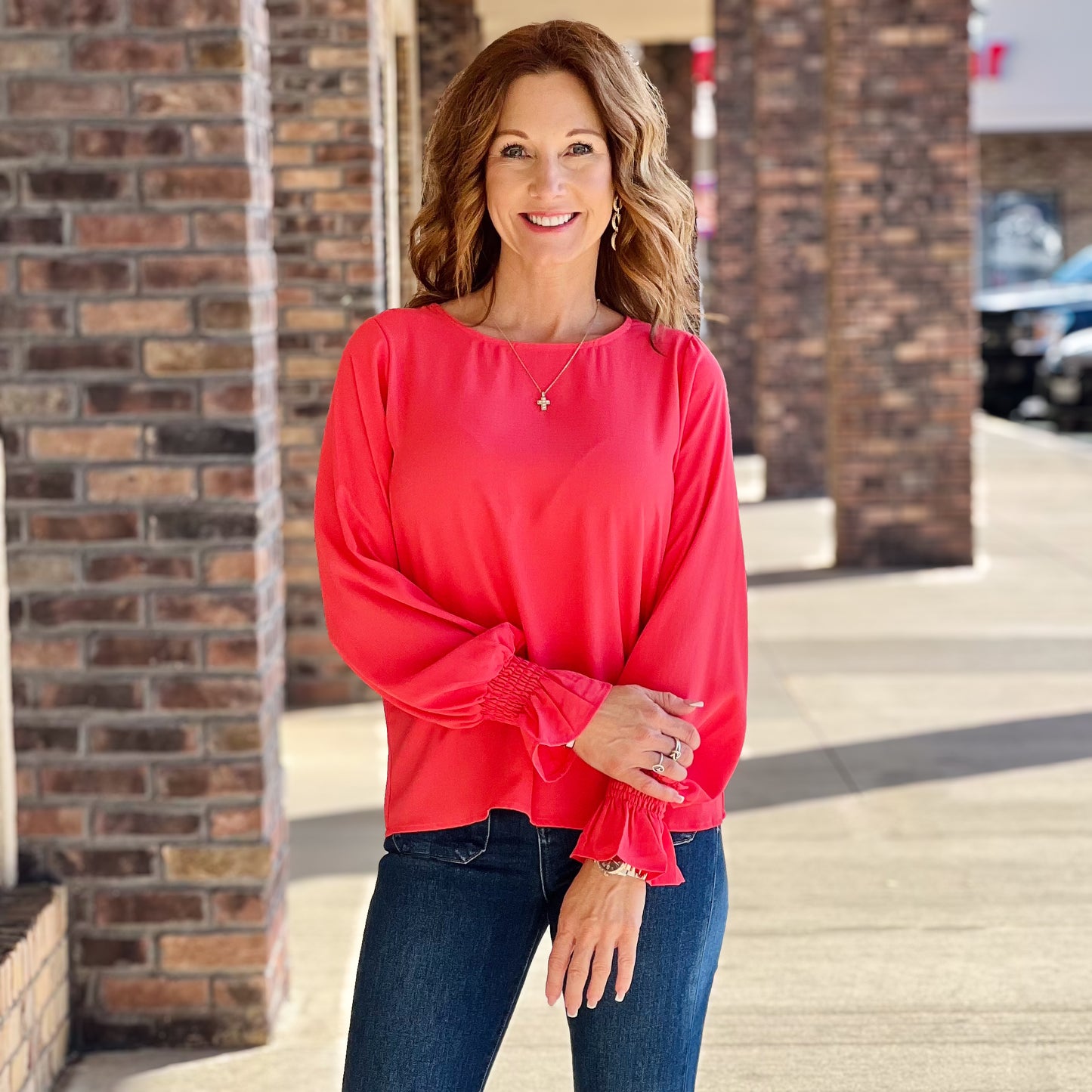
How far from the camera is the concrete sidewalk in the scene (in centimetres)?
350

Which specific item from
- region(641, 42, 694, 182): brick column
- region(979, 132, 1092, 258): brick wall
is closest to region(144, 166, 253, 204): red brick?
region(641, 42, 694, 182): brick column

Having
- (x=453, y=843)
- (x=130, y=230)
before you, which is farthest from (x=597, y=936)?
(x=130, y=230)

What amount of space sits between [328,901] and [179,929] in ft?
3.23

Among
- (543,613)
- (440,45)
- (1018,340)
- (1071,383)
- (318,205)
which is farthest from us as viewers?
(1018,340)

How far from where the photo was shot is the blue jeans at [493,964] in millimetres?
2047

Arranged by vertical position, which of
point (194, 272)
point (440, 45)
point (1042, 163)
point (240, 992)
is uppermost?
point (1042, 163)

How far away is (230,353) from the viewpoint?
333 cm

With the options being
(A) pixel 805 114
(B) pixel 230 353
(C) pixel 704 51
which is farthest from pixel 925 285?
(C) pixel 704 51

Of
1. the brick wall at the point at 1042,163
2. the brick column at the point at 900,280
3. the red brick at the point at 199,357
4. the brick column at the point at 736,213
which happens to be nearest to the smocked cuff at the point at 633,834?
the red brick at the point at 199,357

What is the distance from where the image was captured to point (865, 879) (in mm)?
4566

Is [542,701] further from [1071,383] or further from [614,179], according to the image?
[1071,383]

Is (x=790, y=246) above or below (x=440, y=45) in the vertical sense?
below

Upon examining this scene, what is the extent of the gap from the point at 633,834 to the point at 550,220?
0.76 meters

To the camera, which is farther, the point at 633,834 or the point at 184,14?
the point at 184,14
